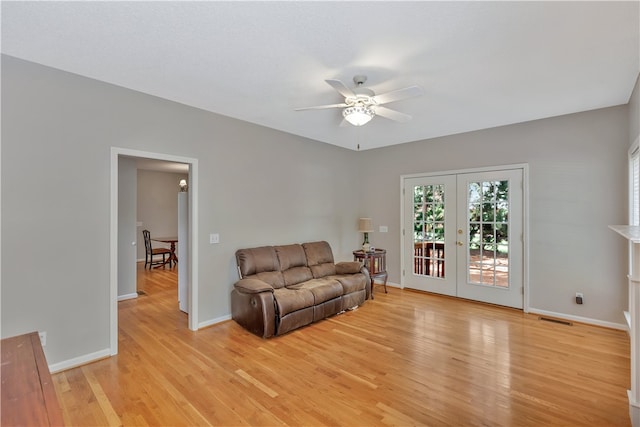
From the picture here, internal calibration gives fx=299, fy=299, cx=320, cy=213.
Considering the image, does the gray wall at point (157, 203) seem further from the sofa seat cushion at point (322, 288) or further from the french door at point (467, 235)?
the french door at point (467, 235)

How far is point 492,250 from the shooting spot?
4.59 metres

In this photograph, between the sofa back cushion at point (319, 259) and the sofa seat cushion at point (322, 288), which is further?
the sofa back cushion at point (319, 259)

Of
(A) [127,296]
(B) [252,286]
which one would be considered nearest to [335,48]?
(B) [252,286]

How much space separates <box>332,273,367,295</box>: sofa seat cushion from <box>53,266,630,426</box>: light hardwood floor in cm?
46

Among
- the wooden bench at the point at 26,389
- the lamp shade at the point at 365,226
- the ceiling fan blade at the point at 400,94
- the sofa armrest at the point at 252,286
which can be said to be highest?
the ceiling fan blade at the point at 400,94

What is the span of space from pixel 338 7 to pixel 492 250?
415cm

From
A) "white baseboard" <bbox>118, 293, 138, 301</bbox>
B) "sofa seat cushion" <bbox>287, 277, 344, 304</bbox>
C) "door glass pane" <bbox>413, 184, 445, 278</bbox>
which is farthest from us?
"door glass pane" <bbox>413, 184, 445, 278</bbox>

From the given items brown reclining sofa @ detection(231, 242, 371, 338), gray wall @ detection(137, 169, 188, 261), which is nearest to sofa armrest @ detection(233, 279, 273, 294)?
brown reclining sofa @ detection(231, 242, 371, 338)

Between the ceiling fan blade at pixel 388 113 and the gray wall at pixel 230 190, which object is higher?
the ceiling fan blade at pixel 388 113

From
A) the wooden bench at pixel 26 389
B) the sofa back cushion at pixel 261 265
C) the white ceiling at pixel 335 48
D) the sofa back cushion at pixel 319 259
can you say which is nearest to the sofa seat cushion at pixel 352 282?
the sofa back cushion at pixel 319 259

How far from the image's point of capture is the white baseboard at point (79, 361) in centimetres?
266

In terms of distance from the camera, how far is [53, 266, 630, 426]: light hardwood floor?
6.91 feet

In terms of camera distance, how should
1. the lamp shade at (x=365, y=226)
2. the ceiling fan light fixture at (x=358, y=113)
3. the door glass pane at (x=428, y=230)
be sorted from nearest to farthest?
the ceiling fan light fixture at (x=358, y=113) → the door glass pane at (x=428, y=230) → the lamp shade at (x=365, y=226)

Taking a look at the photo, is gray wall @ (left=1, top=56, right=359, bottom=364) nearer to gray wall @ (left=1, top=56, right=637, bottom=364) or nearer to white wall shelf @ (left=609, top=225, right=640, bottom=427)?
gray wall @ (left=1, top=56, right=637, bottom=364)
